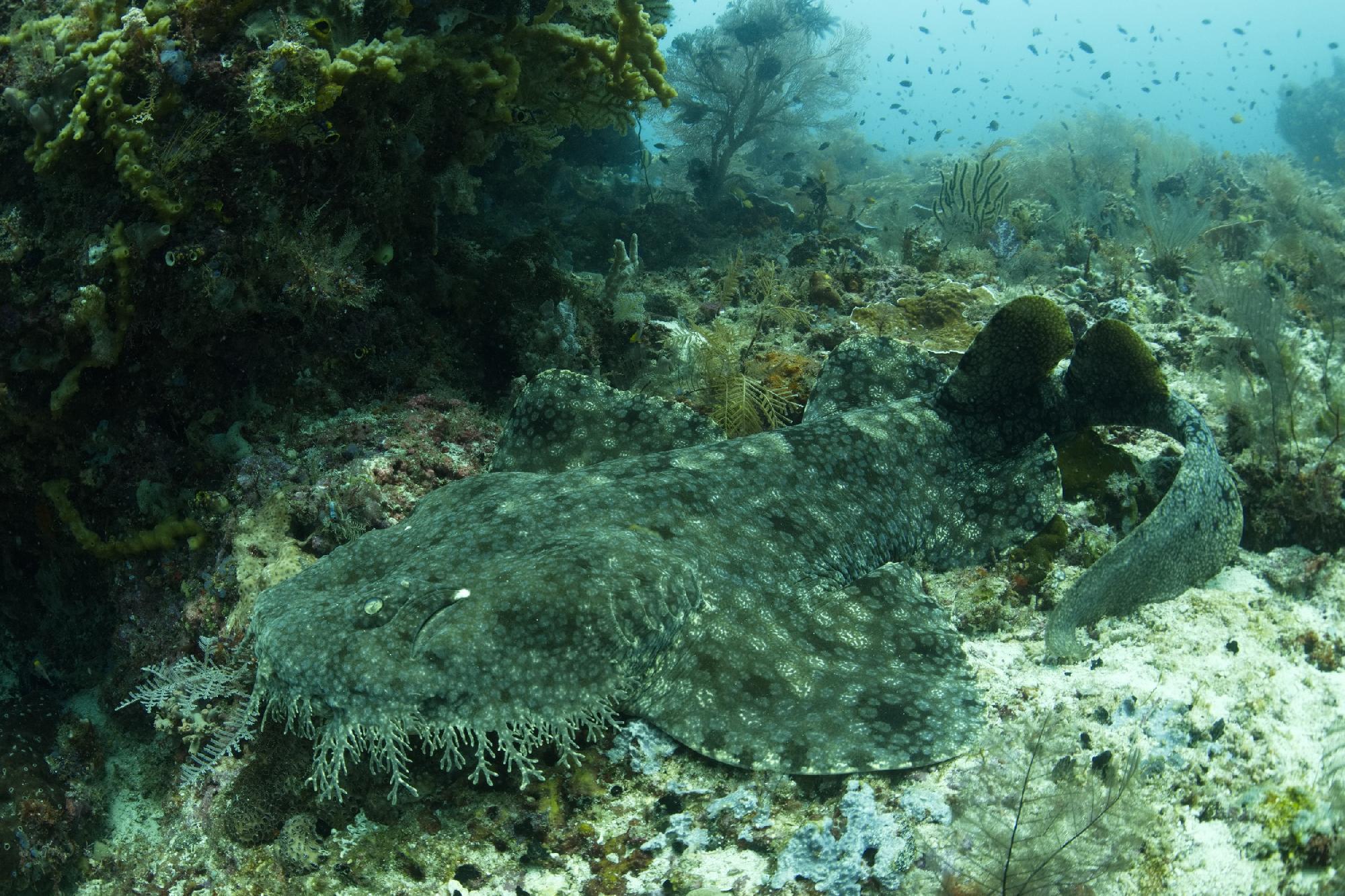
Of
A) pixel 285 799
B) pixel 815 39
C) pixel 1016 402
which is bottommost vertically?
pixel 285 799

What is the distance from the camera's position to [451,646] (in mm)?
2967

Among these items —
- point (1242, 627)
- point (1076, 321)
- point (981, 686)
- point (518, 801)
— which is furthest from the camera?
point (1076, 321)

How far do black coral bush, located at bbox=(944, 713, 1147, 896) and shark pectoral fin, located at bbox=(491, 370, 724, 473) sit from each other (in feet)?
9.08

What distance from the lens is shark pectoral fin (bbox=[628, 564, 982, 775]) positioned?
3.22m

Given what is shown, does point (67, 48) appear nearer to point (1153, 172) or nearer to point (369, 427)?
point (369, 427)

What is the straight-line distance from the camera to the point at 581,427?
16.0 feet

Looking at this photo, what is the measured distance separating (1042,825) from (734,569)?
Result: 1787 millimetres

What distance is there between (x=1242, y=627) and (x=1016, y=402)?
75.6 inches

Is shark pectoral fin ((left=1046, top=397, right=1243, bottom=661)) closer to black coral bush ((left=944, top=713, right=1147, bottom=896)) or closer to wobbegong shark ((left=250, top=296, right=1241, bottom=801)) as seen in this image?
wobbegong shark ((left=250, top=296, right=1241, bottom=801))

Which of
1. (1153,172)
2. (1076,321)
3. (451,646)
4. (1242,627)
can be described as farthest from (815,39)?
(451,646)

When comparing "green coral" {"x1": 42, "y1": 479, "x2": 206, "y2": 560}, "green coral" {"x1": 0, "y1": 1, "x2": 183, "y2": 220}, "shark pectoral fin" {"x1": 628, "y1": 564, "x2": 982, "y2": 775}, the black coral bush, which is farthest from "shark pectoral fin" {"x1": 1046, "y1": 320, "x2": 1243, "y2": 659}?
"green coral" {"x1": 0, "y1": 1, "x2": 183, "y2": 220}

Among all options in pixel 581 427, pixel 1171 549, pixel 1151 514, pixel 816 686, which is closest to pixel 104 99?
pixel 581 427

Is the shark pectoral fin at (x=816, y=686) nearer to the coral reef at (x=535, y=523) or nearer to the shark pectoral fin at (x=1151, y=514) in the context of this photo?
the coral reef at (x=535, y=523)

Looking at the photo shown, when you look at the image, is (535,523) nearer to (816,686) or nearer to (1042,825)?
(816,686)
